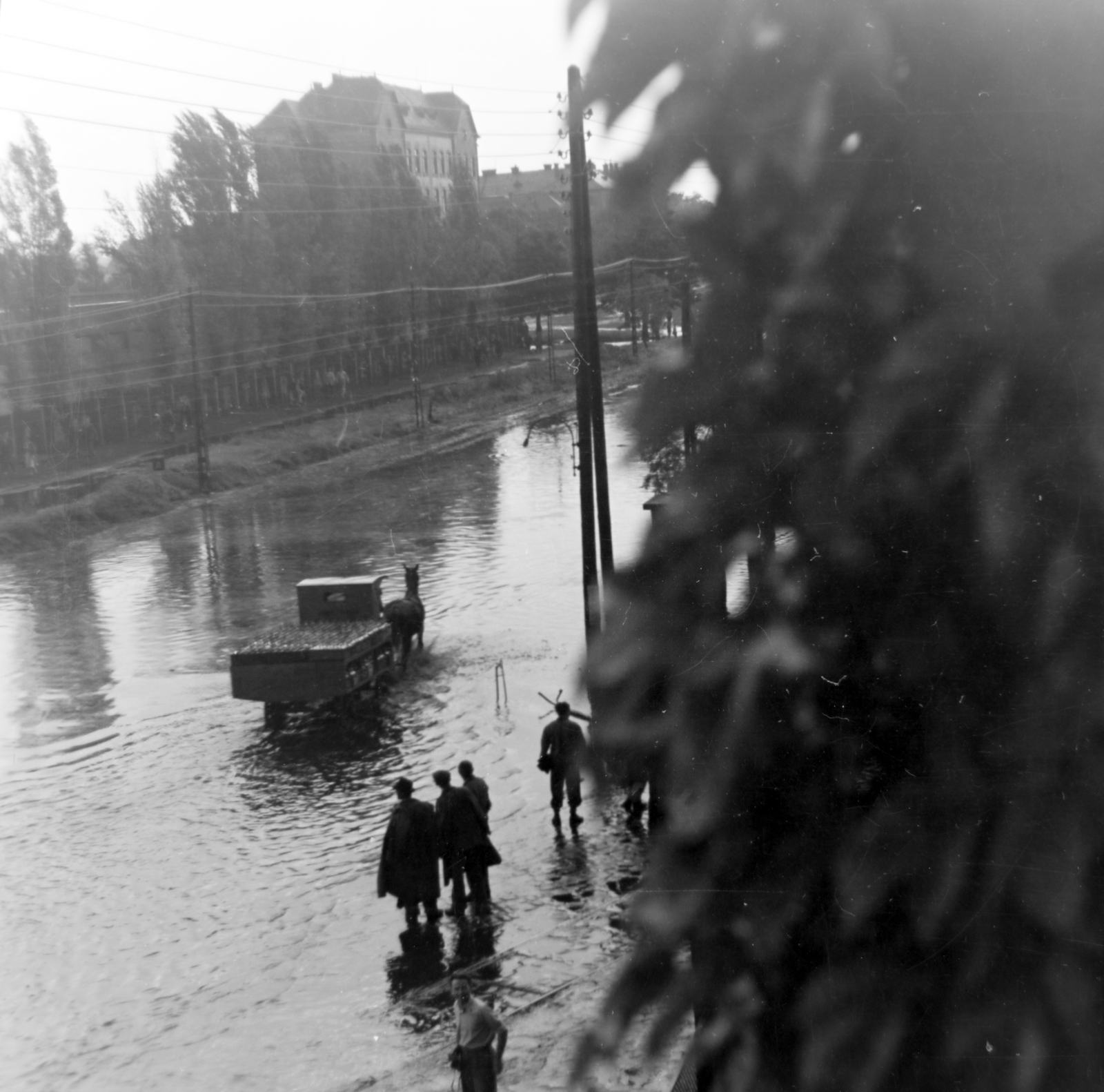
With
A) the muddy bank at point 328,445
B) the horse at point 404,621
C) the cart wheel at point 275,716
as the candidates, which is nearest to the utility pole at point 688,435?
the cart wheel at point 275,716

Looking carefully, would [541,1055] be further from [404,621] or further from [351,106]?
[351,106]

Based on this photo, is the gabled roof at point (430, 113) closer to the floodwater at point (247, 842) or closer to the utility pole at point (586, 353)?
the floodwater at point (247, 842)

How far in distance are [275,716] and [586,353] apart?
6.07 meters

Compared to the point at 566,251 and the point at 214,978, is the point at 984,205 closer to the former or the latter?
the point at 214,978

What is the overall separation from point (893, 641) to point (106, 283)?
197ft

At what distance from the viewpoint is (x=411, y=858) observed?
30.2ft

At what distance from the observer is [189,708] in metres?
16.4

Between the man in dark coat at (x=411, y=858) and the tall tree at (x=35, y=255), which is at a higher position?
the tall tree at (x=35, y=255)

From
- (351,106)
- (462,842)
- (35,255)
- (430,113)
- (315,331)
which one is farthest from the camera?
(430,113)

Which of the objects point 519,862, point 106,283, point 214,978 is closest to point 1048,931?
point 214,978

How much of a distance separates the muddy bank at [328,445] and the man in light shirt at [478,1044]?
1729cm

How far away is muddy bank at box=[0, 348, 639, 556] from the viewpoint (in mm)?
34344

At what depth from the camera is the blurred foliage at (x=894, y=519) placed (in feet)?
11.2

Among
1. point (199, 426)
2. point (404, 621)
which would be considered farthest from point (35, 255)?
point (404, 621)
